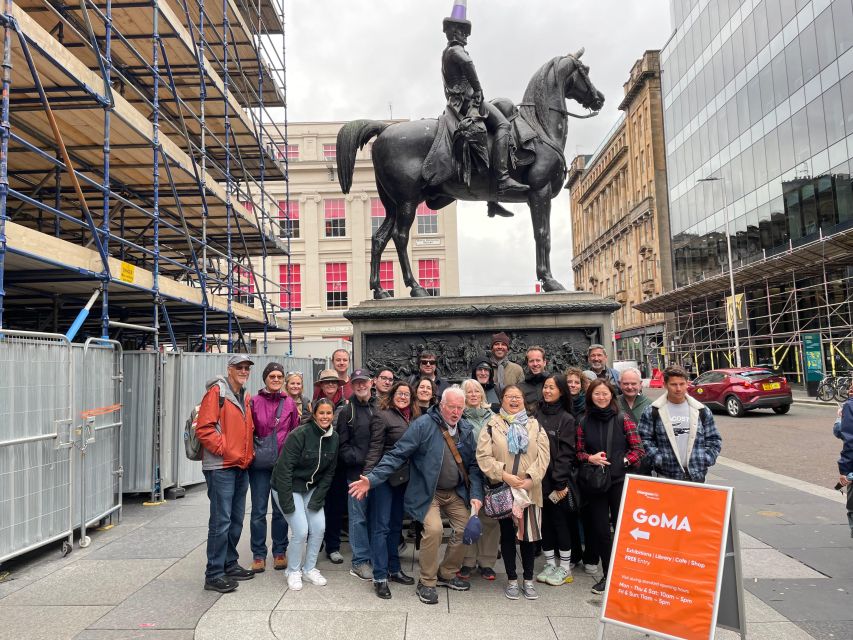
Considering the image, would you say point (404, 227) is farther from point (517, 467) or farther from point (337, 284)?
point (337, 284)

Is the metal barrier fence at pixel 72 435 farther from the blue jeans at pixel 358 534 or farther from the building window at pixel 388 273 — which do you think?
the building window at pixel 388 273

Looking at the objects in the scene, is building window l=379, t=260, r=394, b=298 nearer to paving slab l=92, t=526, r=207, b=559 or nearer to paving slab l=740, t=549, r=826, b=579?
paving slab l=92, t=526, r=207, b=559

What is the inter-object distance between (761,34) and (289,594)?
124ft

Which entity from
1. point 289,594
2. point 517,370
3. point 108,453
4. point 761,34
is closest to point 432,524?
point 289,594

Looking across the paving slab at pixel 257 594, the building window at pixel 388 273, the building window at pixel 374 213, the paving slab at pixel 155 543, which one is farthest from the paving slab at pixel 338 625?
the building window at pixel 374 213

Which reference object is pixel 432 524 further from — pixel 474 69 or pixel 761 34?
pixel 761 34

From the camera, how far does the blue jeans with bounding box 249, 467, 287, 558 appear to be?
17.1ft

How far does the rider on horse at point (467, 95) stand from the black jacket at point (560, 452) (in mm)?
3383

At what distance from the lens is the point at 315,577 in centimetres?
486

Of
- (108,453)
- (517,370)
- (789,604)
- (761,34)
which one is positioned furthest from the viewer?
(761,34)

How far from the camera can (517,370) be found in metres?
6.06

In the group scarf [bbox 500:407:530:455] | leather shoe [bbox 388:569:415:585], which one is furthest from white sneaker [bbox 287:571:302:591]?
scarf [bbox 500:407:530:455]

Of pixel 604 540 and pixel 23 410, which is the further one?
pixel 23 410

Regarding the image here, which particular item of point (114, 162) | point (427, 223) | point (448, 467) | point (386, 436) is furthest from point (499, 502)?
point (427, 223)
